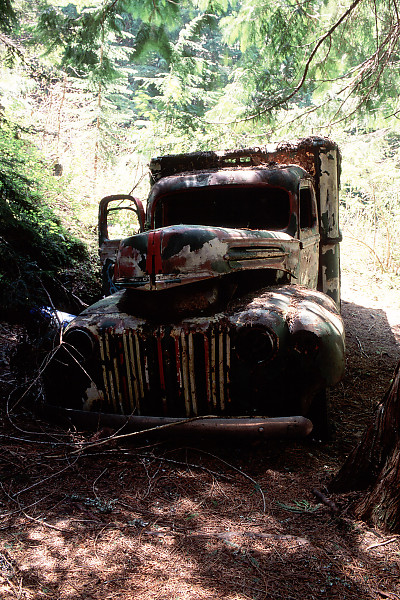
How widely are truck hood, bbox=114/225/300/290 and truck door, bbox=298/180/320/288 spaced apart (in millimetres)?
1161

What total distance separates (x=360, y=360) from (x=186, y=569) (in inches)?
181

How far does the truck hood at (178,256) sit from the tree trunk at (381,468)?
4.92 feet

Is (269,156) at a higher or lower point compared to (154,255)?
higher

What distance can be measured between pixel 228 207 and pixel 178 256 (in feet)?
5.20

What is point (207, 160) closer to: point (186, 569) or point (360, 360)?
point (360, 360)

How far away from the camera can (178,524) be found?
240 cm

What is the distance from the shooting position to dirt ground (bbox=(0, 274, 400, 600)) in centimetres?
191

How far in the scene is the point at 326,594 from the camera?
1847 millimetres

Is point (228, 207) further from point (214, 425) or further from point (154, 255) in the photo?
point (214, 425)

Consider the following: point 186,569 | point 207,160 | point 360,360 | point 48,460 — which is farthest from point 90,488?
point 360,360

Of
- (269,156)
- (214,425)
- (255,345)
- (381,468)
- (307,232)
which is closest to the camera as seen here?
(381,468)

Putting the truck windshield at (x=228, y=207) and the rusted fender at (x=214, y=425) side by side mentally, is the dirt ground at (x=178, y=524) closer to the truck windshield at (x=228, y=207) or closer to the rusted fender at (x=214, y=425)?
the rusted fender at (x=214, y=425)

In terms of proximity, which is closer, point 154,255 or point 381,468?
point 381,468

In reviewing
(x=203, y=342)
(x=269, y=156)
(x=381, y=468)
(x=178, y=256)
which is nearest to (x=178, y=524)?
(x=381, y=468)
